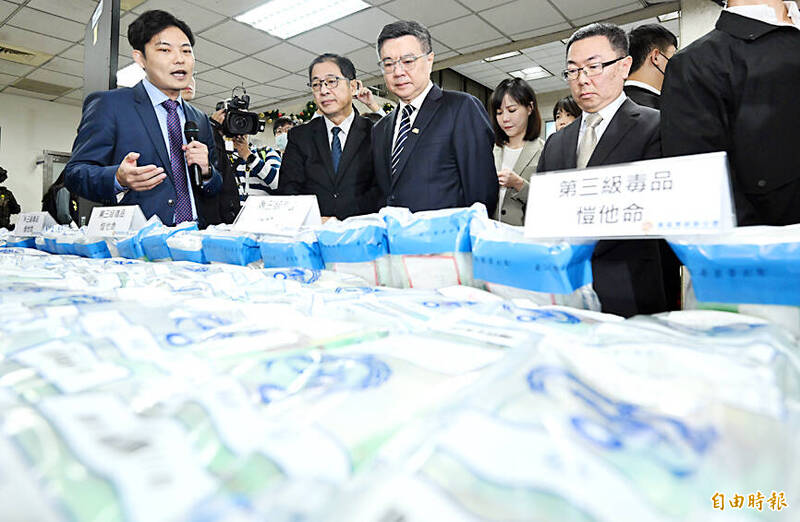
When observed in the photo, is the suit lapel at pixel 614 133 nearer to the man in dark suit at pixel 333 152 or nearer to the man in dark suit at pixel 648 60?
the man in dark suit at pixel 648 60

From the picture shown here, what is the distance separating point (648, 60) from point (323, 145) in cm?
105

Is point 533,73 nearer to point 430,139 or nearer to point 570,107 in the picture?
point 570,107

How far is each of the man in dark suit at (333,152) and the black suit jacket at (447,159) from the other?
0.82 feet

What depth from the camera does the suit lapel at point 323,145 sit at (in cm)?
157

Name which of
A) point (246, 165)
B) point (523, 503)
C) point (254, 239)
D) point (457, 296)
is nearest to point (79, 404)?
point (523, 503)

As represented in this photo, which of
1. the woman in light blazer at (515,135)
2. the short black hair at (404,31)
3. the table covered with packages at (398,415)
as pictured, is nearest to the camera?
the table covered with packages at (398,415)

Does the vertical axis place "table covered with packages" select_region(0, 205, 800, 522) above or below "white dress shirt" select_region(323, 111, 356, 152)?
below

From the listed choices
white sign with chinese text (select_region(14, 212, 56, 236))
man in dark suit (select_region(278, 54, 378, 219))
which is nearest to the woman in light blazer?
man in dark suit (select_region(278, 54, 378, 219))

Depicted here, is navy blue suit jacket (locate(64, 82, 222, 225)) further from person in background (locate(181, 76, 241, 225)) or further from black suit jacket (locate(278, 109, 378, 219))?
black suit jacket (locate(278, 109, 378, 219))

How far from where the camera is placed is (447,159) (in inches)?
51.6

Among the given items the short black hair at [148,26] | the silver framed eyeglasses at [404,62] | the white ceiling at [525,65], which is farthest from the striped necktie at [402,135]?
the white ceiling at [525,65]

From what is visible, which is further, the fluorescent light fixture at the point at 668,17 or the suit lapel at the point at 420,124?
the fluorescent light fixture at the point at 668,17

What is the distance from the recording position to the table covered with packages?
0.16 metres

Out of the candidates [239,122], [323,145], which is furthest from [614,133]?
[239,122]
